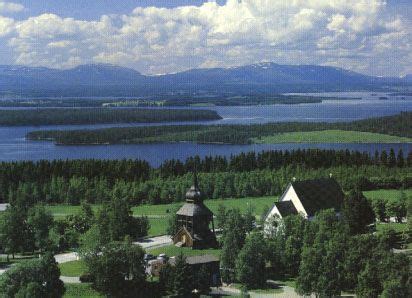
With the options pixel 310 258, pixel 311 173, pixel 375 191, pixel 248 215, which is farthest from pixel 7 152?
pixel 310 258

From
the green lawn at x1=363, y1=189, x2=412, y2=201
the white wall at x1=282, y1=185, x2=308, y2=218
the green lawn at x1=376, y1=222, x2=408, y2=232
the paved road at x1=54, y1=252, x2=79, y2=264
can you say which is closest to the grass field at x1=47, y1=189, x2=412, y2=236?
the green lawn at x1=363, y1=189, x2=412, y2=201

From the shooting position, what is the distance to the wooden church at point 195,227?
42.0 metres

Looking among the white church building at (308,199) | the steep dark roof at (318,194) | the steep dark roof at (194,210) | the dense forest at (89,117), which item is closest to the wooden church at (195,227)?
the steep dark roof at (194,210)

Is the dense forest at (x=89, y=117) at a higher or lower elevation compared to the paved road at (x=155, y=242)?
higher

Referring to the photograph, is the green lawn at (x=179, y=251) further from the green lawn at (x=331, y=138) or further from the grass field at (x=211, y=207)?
the green lawn at (x=331, y=138)

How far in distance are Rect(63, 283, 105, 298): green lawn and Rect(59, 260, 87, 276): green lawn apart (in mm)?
1605

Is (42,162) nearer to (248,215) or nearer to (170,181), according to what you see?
(170,181)

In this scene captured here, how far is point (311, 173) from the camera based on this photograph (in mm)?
68500

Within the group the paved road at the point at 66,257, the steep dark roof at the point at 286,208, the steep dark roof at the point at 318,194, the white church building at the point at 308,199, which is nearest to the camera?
the paved road at the point at 66,257

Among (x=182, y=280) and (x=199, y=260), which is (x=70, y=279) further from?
(x=199, y=260)

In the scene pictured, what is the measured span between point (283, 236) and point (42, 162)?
1674 inches

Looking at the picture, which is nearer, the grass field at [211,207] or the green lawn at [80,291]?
the green lawn at [80,291]

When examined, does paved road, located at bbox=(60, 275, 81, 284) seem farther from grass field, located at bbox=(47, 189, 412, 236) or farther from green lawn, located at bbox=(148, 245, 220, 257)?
grass field, located at bbox=(47, 189, 412, 236)

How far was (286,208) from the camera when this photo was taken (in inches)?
1750
